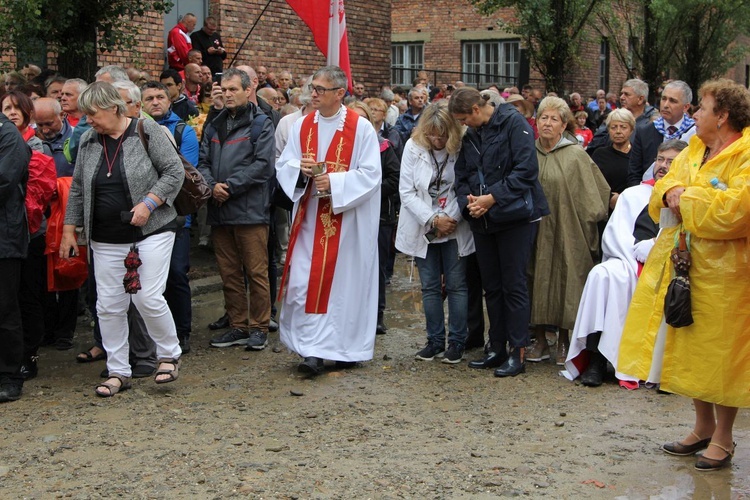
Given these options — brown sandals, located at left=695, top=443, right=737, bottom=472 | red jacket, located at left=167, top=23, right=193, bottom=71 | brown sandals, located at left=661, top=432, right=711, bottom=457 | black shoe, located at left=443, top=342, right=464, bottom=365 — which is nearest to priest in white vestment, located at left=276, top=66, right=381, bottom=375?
black shoe, located at left=443, top=342, right=464, bottom=365

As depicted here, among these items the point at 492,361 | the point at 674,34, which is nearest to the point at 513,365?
the point at 492,361

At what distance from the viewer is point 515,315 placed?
6969 mm

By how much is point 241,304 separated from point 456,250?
1869 mm

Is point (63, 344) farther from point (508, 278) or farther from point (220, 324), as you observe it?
point (508, 278)

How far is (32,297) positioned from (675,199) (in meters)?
4.41

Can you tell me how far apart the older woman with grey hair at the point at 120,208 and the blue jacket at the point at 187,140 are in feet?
3.80

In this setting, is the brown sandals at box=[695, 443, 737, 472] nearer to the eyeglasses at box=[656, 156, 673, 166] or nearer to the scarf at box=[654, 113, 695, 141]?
the eyeglasses at box=[656, 156, 673, 166]

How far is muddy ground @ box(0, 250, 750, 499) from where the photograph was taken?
191 inches

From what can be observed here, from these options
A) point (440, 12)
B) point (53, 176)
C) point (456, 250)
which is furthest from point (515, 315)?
point (440, 12)

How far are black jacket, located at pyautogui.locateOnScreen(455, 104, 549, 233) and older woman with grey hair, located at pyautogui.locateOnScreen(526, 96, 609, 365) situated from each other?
365mm

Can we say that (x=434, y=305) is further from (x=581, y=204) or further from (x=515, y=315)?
(x=581, y=204)

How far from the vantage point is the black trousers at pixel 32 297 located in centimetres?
687

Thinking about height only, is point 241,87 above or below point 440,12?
below

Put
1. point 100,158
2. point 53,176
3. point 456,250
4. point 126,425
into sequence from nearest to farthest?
point 126,425, point 100,158, point 53,176, point 456,250
